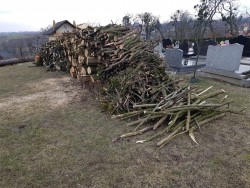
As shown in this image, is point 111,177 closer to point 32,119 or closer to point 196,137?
point 196,137

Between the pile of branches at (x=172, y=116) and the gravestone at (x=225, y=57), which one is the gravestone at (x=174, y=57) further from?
the pile of branches at (x=172, y=116)

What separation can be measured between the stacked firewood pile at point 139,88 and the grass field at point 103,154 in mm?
286

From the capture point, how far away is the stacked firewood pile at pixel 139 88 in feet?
15.5

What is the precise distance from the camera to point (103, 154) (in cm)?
386

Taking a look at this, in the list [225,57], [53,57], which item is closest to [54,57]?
[53,57]

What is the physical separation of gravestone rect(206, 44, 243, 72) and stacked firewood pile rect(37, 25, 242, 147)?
238cm

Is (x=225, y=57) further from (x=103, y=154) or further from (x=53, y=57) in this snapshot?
(x=53, y=57)

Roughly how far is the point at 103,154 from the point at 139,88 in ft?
7.12

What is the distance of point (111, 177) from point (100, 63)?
5140 millimetres

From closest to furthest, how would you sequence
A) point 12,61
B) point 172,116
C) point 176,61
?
point 172,116 < point 176,61 < point 12,61

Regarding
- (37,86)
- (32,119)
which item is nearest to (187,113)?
(32,119)

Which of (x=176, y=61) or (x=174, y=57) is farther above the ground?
(x=174, y=57)

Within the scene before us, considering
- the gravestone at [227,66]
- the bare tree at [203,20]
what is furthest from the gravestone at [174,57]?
the gravestone at [227,66]

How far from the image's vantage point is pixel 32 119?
544 cm
